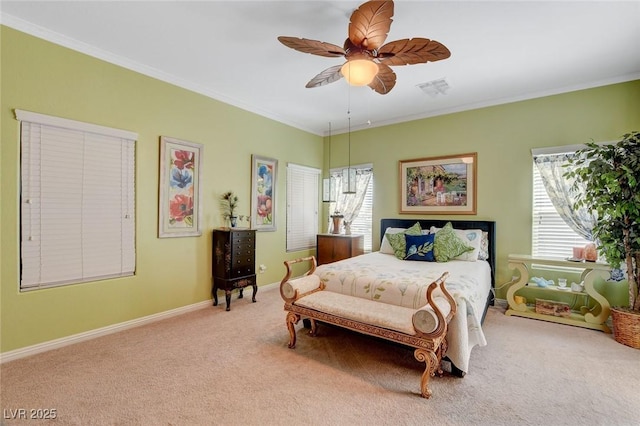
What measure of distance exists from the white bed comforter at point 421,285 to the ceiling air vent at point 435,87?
2.28m

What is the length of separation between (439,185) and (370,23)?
323 centimetres

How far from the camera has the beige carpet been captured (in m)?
1.89

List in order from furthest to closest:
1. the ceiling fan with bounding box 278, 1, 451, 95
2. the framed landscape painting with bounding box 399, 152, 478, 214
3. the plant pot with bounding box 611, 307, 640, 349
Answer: the framed landscape painting with bounding box 399, 152, 478, 214, the plant pot with bounding box 611, 307, 640, 349, the ceiling fan with bounding box 278, 1, 451, 95

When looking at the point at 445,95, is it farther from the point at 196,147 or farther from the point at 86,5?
the point at 86,5

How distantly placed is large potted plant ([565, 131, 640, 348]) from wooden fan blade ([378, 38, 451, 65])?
2231 millimetres

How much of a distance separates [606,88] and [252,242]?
491 centimetres

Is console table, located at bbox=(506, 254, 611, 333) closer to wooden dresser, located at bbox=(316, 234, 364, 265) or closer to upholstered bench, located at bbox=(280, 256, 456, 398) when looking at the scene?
upholstered bench, located at bbox=(280, 256, 456, 398)

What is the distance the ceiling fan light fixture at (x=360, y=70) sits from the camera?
230cm

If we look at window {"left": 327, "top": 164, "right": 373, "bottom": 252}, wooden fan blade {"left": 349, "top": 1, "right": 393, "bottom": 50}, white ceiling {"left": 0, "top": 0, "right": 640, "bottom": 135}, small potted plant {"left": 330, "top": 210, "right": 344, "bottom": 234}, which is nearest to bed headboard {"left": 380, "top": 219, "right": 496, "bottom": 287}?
window {"left": 327, "top": 164, "right": 373, "bottom": 252}

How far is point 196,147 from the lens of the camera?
386cm

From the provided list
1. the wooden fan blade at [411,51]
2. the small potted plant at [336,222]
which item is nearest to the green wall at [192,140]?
the small potted plant at [336,222]

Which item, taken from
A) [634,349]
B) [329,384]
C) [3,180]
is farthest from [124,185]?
[634,349]

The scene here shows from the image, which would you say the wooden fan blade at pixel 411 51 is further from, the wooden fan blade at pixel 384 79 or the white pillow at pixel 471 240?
the white pillow at pixel 471 240

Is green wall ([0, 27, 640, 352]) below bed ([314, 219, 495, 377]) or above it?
above
